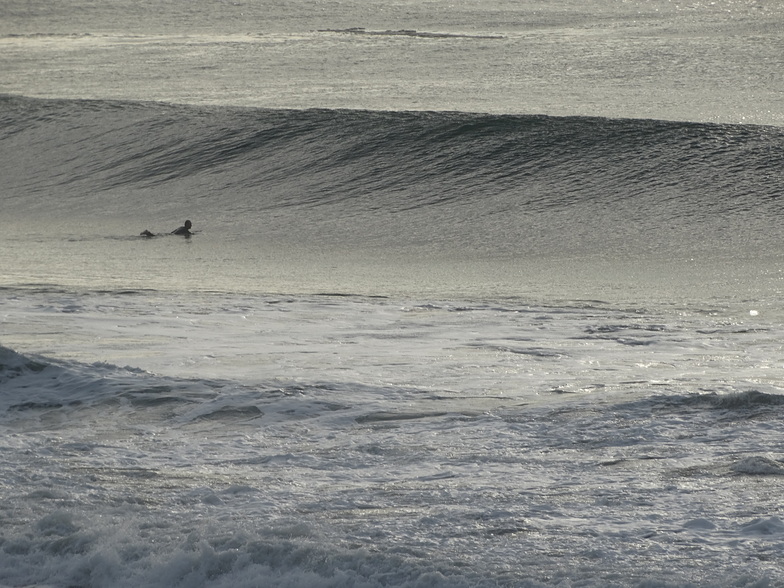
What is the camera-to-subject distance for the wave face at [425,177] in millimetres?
12336

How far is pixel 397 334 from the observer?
286 inches

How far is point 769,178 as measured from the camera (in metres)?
13.1

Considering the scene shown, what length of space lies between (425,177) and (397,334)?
7.76 m

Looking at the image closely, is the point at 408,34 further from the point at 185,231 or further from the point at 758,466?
the point at 758,466

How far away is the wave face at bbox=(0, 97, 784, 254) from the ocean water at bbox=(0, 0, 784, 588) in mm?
56

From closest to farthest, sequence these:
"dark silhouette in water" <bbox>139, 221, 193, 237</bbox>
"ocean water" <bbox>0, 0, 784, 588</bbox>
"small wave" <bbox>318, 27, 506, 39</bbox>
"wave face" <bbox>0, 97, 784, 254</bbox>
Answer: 1. "ocean water" <bbox>0, 0, 784, 588</bbox>
2. "wave face" <bbox>0, 97, 784, 254</bbox>
3. "dark silhouette in water" <bbox>139, 221, 193, 237</bbox>
4. "small wave" <bbox>318, 27, 506, 39</bbox>

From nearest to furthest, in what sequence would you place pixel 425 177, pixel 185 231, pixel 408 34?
pixel 185 231 → pixel 425 177 → pixel 408 34

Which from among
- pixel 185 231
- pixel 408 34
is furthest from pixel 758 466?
pixel 408 34

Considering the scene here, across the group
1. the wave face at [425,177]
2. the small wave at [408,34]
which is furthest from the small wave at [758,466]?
the small wave at [408,34]

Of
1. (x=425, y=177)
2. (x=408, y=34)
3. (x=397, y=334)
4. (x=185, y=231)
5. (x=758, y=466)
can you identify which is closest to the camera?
(x=758, y=466)

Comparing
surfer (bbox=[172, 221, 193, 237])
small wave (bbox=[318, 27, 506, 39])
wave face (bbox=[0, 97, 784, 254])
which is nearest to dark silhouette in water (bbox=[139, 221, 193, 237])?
surfer (bbox=[172, 221, 193, 237])

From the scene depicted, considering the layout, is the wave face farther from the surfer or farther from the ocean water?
the surfer

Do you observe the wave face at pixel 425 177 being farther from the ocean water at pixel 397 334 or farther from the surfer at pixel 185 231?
the surfer at pixel 185 231

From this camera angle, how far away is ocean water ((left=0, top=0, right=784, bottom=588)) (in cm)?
397
